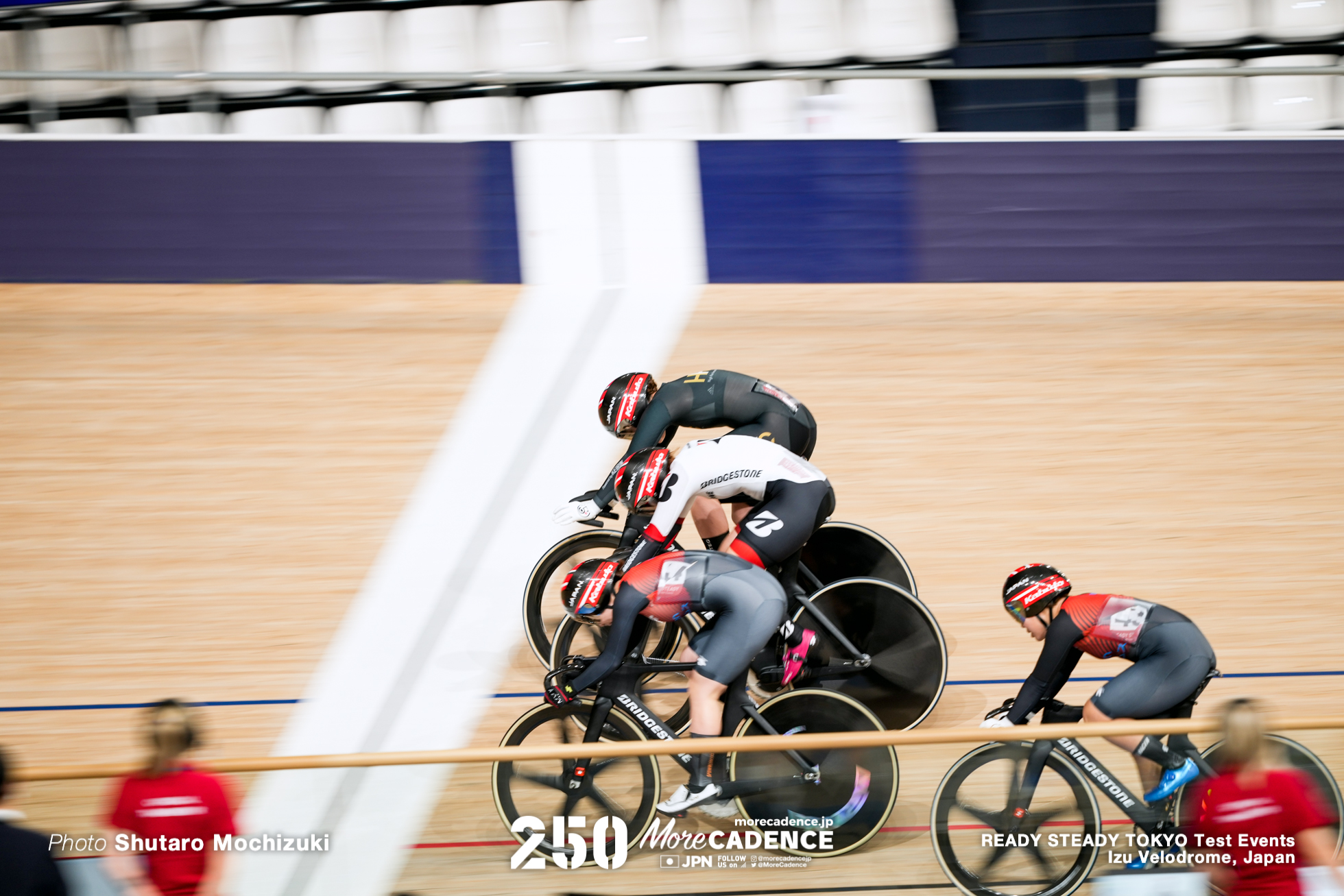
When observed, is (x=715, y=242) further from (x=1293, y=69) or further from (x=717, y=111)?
(x=1293, y=69)

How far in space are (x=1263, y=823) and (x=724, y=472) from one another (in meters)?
1.78

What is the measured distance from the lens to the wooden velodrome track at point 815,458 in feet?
15.3

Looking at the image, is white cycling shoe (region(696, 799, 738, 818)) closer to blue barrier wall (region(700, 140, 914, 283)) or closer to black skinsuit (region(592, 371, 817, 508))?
black skinsuit (region(592, 371, 817, 508))

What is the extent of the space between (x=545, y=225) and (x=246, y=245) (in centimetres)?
156

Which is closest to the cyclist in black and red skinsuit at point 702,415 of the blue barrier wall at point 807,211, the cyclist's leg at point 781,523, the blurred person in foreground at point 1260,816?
the cyclist's leg at point 781,523

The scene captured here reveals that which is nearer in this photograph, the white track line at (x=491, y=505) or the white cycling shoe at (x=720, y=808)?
the white track line at (x=491, y=505)

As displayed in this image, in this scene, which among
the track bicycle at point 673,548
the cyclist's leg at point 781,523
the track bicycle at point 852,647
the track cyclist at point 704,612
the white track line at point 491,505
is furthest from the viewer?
the track bicycle at point 673,548

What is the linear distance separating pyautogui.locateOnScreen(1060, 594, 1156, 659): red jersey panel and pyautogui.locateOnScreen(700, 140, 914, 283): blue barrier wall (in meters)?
3.20

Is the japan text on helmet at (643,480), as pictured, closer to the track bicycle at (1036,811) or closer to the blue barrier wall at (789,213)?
the track bicycle at (1036,811)

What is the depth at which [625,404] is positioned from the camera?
13.7 ft

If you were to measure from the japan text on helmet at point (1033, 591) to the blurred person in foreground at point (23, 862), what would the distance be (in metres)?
2.55

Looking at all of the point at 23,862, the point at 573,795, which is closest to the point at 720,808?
Answer: the point at 573,795

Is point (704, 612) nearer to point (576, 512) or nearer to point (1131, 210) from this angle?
point (576, 512)

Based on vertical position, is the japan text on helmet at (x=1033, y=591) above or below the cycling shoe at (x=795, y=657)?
above
